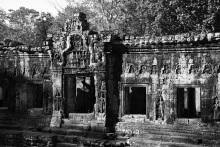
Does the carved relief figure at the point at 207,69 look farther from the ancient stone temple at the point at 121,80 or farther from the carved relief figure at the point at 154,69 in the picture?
the carved relief figure at the point at 154,69

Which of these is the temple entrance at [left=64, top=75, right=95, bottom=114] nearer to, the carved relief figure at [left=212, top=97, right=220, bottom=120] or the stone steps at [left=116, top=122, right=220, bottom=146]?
the stone steps at [left=116, top=122, right=220, bottom=146]

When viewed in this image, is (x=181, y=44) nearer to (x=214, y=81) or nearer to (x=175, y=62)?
(x=175, y=62)

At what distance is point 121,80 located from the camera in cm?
1096

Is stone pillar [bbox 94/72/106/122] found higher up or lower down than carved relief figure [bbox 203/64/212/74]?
lower down

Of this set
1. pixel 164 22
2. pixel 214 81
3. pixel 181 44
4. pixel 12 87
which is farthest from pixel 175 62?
pixel 12 87

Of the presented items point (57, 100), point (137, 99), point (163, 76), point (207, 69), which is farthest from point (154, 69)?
point (57, 100)

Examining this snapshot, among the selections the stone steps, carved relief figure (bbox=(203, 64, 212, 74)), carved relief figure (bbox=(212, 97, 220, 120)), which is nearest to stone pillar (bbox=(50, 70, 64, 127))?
the stone steps

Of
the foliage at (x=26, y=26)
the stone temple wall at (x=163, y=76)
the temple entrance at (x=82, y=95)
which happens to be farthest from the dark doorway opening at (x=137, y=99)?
the foliage at (x=26, y=26)

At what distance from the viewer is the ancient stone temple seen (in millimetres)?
9719

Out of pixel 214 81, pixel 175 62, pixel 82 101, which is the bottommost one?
pixel 82 101

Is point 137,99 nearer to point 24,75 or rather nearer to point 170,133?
point 170,133

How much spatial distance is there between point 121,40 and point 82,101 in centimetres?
365

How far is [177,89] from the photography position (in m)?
10.4

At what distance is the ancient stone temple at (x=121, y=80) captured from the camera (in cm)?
972
